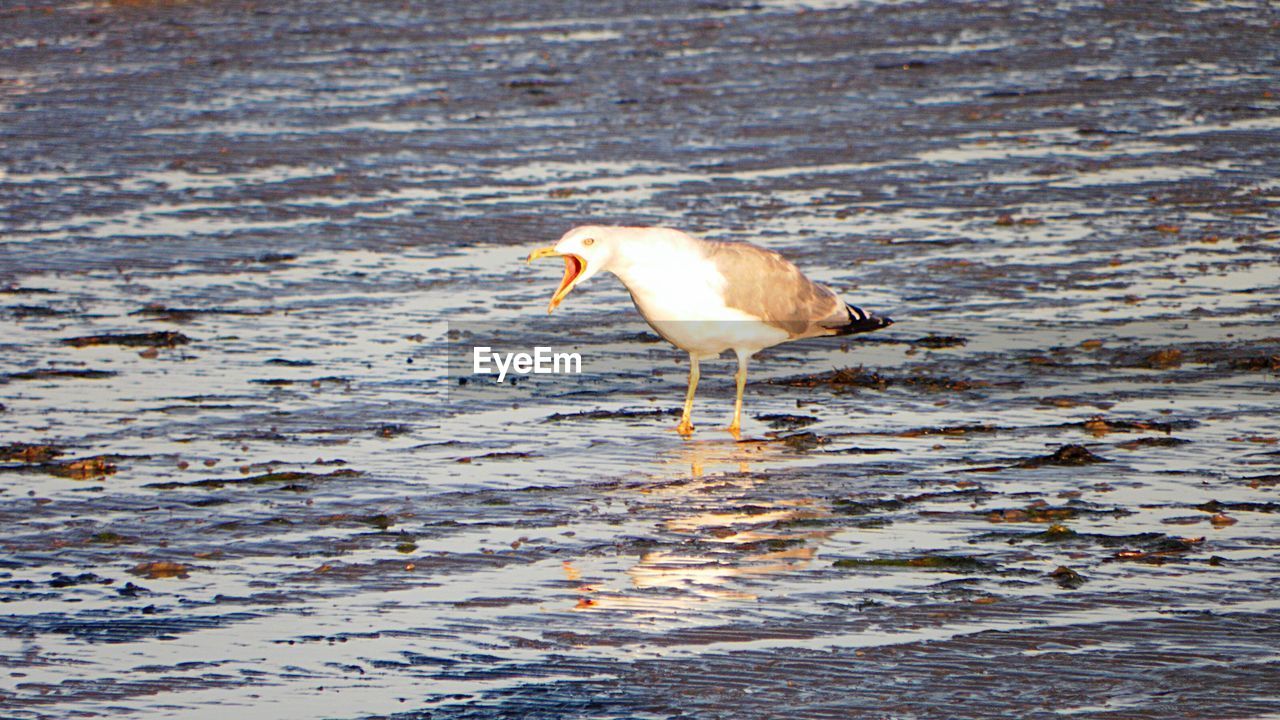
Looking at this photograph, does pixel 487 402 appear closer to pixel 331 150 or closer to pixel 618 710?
pixel 618 710

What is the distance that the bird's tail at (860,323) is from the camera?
997 cm

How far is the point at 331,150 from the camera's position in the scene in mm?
16438

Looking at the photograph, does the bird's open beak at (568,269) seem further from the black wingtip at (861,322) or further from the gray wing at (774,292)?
the black wingtip at (861,322)

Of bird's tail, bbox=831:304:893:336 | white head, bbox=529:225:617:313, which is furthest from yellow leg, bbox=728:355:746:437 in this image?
white head, bbox=529:225:617:313

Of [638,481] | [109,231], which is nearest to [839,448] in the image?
[638,481]

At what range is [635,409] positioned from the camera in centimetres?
963

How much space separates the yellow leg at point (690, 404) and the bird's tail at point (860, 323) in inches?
30.5

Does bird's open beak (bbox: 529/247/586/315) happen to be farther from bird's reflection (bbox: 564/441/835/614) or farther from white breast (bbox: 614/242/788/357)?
bird's reflection (bbox: 564/441/835/614)

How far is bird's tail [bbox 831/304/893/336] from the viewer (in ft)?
32.7

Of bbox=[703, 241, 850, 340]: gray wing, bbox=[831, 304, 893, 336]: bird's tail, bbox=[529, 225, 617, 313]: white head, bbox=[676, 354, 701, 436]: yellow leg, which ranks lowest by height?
bbox=[676, 354, 701, 436]: yellow leg

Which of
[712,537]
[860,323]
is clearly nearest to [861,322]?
[860,323]

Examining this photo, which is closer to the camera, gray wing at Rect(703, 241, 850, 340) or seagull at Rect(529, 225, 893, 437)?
seagull at Rect(529, 225, 893, 437)

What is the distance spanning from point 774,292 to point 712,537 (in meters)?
2.15

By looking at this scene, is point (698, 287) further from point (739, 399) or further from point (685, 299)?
point (739, 399)
